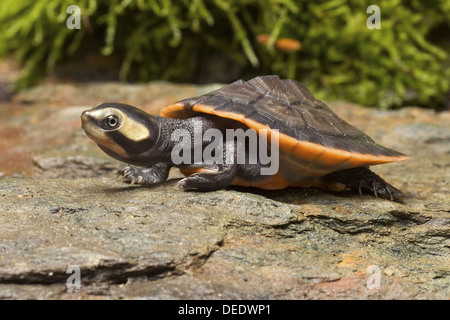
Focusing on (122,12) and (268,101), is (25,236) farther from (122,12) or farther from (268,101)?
(122,12)

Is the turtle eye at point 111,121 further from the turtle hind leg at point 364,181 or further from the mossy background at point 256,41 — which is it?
the mossy background at point 256,41

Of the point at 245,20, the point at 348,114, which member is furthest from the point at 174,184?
the point at 245,20

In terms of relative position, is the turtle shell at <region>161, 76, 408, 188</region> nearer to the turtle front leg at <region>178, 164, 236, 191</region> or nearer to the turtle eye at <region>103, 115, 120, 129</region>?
the turtle front leg at <region>178, 164, 236, 191</region>

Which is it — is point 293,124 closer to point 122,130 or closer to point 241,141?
point 241,141

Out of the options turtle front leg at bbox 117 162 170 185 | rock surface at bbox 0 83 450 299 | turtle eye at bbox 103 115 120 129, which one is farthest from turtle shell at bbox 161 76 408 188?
turtle eye at bbox 103 115 120 129

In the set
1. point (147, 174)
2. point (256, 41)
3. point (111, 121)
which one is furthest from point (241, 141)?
point (256, 41)

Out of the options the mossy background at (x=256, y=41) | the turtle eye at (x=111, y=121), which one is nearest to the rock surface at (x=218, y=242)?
the turtle eye at (x=111, y=121)

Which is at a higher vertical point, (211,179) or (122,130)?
(122,130)
